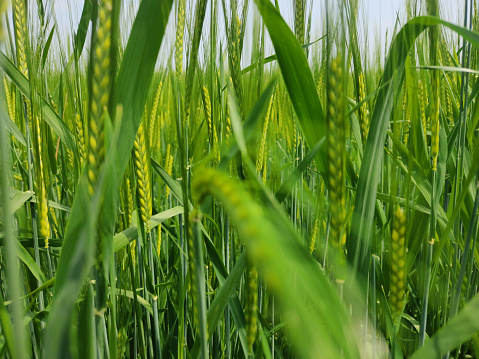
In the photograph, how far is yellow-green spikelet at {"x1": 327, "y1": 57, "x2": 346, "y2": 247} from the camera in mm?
385

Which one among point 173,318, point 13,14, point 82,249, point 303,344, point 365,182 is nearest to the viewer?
point 303,344

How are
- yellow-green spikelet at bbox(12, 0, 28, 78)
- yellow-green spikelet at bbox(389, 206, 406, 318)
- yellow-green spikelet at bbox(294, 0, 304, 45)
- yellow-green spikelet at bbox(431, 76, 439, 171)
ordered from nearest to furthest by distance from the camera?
yellow-green spikelet at bbox(389, 206, 406, 318) < yellow-green spikelet at bbox(431, 76, 439, 171) < yellow-green spikelet at bbox(12, 0, 28, 78) < yellow-green spikelet at bbox(294, 0, 304, 45)

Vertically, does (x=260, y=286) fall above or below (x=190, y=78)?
below

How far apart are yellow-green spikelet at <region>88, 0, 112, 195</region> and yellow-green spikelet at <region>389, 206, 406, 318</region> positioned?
37cm

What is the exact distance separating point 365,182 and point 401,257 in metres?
0.11

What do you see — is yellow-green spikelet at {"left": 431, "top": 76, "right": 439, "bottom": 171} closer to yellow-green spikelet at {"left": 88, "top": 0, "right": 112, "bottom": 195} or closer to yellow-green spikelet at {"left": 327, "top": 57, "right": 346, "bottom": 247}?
yellow-green spikelet at {"left": 327, "top": 57, "right": 346, "bottom": 247}

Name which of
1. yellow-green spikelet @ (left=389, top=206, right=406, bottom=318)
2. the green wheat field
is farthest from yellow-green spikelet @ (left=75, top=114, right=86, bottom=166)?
yellow-green spikelet @ (left=389, top=206, right=406, bottom=318)

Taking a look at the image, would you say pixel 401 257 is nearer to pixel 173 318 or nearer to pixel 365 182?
pixel 365 182

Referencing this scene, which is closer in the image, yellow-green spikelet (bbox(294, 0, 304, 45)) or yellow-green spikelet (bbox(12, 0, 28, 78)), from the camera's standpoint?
yellow-green spikelet (bbox(12, 0, 28, 78))

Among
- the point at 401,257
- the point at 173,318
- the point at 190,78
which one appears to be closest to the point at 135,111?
the point at 190,78

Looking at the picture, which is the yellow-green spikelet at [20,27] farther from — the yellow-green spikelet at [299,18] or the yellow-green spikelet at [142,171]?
the yellow-green spikelet at [299,18]

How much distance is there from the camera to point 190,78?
0.61m

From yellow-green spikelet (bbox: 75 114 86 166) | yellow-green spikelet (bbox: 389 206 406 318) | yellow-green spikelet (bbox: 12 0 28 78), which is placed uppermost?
yellow-green spikelet (bbox: 12 0 28 78)

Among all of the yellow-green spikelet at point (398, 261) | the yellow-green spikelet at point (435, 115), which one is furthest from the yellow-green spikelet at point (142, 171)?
the yellow-green spikelet at point (435, 115)
